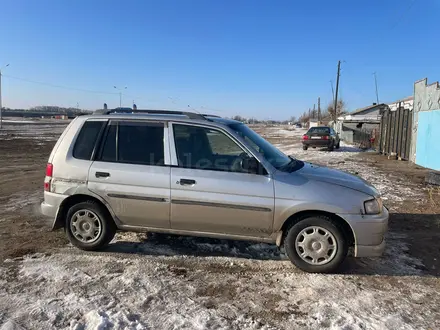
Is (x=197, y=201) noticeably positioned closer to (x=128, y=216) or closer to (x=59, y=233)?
(x=128, y=216)

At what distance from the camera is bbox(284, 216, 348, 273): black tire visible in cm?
420

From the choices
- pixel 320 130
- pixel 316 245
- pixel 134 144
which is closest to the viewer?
pixel 316 245

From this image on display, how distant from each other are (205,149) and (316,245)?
1798 mm

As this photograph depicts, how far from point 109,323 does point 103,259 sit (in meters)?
1.60

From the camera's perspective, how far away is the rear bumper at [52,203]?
485 cm

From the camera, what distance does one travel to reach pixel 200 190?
4391 mm

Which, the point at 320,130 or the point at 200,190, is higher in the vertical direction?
the point at 320,130

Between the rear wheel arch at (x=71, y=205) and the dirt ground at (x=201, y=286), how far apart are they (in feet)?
1.34

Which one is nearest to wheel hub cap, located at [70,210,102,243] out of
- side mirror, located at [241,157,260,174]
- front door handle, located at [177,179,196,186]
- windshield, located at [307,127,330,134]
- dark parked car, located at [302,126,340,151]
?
front door handle, located at [177,179,196,186]

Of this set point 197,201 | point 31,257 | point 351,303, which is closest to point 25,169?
point 31,257

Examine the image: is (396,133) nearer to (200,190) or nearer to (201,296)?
(200,190)

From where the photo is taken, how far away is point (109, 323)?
3.16 m

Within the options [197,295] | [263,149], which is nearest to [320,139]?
[263,149]

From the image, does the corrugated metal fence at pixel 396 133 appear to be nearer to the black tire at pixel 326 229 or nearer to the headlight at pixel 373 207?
the headlight at pixel 373 207
